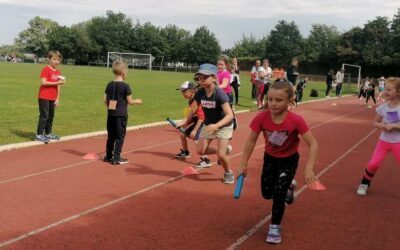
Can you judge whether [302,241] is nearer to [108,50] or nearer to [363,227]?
[363,227]

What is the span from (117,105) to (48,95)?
261cm

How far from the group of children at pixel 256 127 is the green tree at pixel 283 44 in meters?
91.0

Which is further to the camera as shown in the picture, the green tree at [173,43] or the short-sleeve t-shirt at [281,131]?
the green tree at [173,43]

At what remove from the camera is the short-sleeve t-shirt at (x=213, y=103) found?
6914 mm

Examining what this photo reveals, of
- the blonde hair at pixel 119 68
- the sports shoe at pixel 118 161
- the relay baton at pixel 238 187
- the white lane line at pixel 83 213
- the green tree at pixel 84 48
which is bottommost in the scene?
the white lane line at pixel 83 213

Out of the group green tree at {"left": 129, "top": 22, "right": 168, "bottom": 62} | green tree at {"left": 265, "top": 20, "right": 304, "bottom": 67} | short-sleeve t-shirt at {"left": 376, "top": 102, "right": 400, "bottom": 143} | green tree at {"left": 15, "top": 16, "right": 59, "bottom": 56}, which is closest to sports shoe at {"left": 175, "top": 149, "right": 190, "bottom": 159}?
short-sleeve t-shirt at {"left": 376, "top": 102, "right": 400, "bottom": 143}

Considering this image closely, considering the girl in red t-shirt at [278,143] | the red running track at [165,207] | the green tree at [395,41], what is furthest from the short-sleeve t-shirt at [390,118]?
the green tree at [395,41]

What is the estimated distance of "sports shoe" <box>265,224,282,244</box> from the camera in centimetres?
470

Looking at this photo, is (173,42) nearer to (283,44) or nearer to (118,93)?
(283,44)

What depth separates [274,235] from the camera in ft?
15.5

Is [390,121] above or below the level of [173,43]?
below

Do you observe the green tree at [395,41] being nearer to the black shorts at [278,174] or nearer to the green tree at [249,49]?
the green tree at [249,49]

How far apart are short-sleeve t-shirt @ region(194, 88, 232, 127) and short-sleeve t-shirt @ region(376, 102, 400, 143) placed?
7.05ft

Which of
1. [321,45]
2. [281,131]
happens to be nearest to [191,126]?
[281,131]
